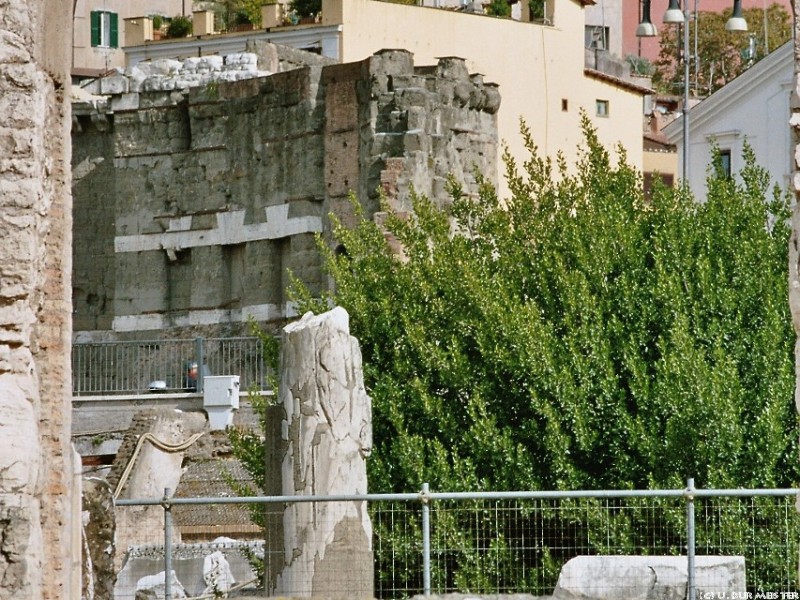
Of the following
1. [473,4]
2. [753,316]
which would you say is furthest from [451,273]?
[473,4]

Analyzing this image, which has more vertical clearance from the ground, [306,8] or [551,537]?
[306,8]

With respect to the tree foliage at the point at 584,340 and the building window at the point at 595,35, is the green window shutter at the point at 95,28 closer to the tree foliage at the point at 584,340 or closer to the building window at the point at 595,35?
the building window at the point at 595,35

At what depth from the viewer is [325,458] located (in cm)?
1343

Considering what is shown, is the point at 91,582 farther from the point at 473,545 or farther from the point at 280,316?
the point at 280,316

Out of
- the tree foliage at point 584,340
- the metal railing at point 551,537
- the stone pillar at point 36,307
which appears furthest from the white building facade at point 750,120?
the stone pillar at point 36,307

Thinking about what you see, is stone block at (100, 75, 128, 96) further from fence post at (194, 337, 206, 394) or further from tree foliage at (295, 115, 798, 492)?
tree foliage at (295, 115, 798, 492)

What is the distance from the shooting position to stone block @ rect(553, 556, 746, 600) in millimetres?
12188

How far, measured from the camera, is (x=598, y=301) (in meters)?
19.5

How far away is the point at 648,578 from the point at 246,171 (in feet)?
79.4

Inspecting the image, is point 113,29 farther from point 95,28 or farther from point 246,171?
point 246,171

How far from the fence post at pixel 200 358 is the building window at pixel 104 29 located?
1903 cm

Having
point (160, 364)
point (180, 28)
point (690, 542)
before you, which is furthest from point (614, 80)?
point (690, 542)

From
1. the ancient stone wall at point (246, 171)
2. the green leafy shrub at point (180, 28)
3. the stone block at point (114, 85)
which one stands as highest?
the green leafy shrub at point (180, 28)

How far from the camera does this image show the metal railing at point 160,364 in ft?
105
